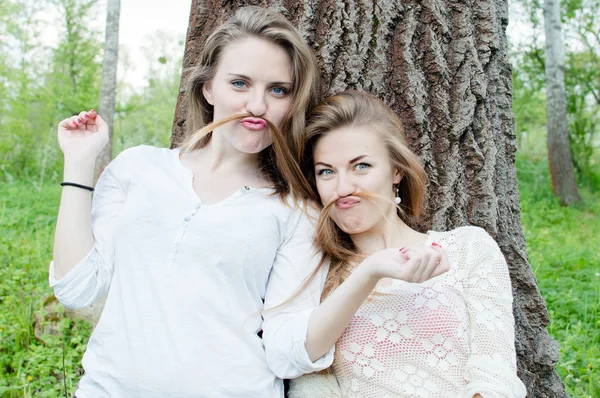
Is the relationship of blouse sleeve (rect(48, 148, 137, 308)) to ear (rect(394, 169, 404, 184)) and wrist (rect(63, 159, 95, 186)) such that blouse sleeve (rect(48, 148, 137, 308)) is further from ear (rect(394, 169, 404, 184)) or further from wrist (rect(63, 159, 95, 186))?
ear (rect(394, 169, 404, 184))

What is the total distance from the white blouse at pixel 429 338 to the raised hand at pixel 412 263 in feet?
1.09

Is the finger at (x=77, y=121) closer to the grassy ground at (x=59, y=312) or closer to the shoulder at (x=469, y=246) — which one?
the grassy ground at (x=59, y=312)

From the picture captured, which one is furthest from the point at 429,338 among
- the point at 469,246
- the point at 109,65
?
the point at 109,65

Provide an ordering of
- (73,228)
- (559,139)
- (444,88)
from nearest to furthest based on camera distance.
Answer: (73,228)
(444,88)
(559,139)

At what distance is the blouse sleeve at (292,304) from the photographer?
1.75 meters

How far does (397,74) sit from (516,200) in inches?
30.9

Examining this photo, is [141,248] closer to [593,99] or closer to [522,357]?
[522,357]

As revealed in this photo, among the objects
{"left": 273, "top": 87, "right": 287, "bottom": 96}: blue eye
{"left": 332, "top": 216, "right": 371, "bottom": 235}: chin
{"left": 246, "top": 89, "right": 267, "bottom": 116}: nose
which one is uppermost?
{"left": 273, "top": 87, "right": 287, "bottom": 96}: blue eye

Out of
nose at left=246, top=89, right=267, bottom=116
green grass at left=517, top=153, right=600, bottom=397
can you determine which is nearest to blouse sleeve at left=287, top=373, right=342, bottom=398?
nose at left=246, top=89, right=267, bottom=116

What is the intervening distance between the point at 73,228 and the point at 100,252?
121mm

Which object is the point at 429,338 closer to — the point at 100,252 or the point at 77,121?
the point at 100,252

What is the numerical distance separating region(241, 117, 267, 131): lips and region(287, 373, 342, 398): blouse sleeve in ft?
2.81

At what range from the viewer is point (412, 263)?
4.97ft

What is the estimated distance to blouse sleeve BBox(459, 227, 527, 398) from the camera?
5.62ft
